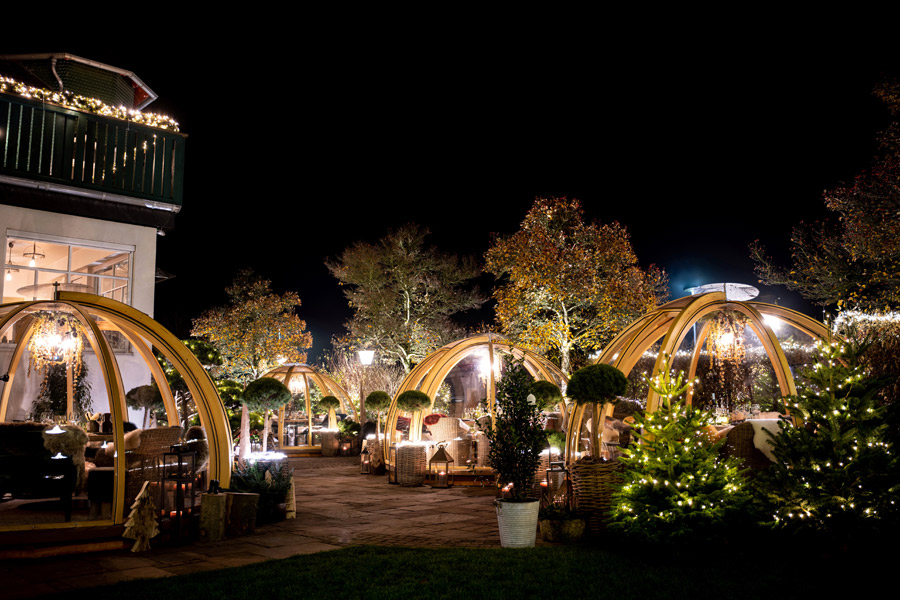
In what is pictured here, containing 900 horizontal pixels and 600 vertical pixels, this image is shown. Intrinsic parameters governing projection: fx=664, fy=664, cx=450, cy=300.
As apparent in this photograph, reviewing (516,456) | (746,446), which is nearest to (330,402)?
(516,456)

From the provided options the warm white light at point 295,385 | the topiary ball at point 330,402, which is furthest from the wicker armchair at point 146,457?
the warm white light at point 295,385

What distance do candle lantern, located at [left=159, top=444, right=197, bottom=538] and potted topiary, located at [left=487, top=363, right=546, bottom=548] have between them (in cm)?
347

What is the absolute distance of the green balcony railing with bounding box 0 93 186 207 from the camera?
1152cm

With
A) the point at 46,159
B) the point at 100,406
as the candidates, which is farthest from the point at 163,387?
the point at 46,159

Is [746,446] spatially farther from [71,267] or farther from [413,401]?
[71,267]

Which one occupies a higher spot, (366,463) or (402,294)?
(402,294)

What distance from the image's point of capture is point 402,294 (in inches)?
997

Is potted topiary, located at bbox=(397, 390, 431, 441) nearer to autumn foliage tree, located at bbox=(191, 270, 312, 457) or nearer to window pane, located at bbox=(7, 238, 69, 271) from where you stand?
window pane, located at bbox=(7, 238, 69, 271)

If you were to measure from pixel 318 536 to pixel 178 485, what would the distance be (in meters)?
1.68

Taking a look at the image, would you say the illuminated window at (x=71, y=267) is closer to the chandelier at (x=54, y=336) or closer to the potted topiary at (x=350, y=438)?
the chandelier at (x=54, y=336)

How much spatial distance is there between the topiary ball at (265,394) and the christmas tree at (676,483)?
5649mm

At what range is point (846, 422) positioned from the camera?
21.7 feet

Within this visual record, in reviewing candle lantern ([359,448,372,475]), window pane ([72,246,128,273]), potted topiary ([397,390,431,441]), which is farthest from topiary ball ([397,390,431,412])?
window pane ([72,246,128,273])

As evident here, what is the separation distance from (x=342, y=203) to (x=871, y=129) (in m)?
19.1
